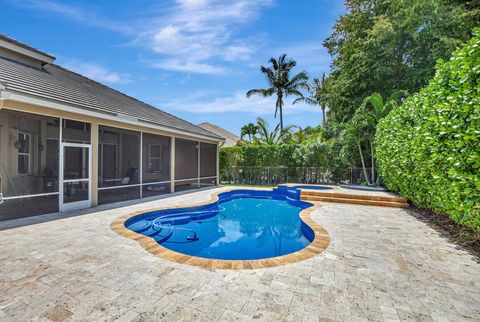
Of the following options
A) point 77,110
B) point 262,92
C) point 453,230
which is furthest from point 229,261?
point 262,92

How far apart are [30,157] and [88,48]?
654cm

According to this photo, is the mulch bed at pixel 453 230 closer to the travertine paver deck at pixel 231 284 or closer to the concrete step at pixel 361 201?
the travertine paver deck at pixel 231 284

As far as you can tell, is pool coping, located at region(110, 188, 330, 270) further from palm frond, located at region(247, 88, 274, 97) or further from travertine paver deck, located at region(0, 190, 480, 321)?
palm frond, located at region(247, 88, 274, 97)

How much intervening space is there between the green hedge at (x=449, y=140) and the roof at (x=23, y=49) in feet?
45.4

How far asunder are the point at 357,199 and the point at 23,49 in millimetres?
15154

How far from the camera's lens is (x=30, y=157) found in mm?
9742

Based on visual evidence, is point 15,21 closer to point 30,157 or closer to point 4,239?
point 30,157

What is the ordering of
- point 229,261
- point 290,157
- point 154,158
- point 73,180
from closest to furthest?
1. point 229,261
2. point 73,180
3. point 154,158
4. point 290,157

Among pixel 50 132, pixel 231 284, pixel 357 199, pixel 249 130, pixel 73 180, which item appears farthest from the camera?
pixel 249 130

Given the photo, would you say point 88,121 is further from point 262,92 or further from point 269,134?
point 262,92

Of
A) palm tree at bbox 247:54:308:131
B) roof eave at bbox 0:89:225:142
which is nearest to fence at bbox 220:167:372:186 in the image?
roof eave at bbox 0:89:225:142

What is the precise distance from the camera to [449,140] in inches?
174

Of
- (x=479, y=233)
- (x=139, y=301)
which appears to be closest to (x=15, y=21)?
(x=139, y=301)

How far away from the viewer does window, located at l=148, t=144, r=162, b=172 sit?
54.8 feet
